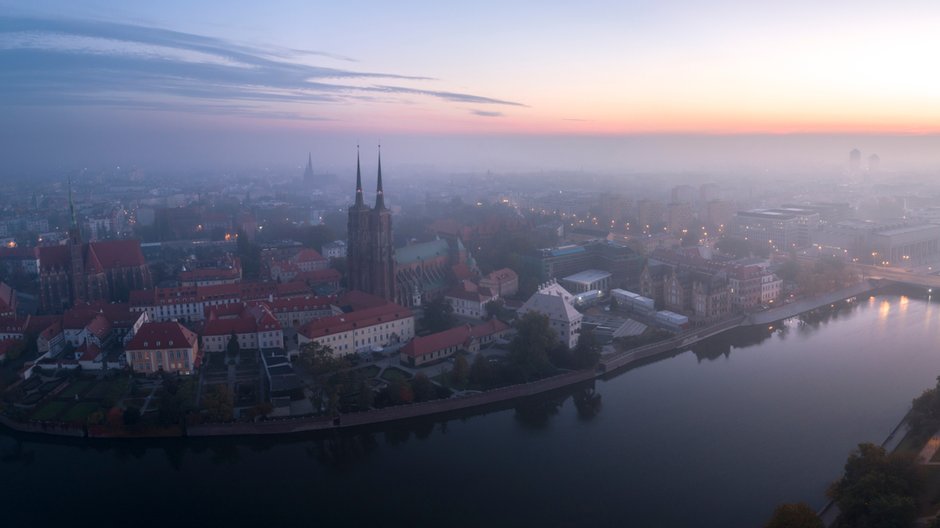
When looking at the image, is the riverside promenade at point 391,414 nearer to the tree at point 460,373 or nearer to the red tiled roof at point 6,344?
the tree at point 460,373

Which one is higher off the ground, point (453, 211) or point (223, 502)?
point (453, 211)

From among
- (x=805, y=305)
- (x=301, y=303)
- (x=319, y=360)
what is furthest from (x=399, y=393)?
(x=805, y=305)

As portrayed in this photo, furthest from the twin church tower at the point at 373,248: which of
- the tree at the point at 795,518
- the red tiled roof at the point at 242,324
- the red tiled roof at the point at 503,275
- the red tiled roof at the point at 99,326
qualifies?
the tree at the point at 795,518

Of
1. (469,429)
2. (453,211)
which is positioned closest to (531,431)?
(469,429)

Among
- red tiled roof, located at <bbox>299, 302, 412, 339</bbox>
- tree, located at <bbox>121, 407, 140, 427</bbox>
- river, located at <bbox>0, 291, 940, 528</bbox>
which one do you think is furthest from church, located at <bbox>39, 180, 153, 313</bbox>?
tree, located at <bbox>121, 407, 140, 427</bbox>

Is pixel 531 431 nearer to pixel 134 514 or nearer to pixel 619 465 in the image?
pixel 619 465

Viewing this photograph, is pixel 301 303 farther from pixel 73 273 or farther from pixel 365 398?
pixel 73 273
